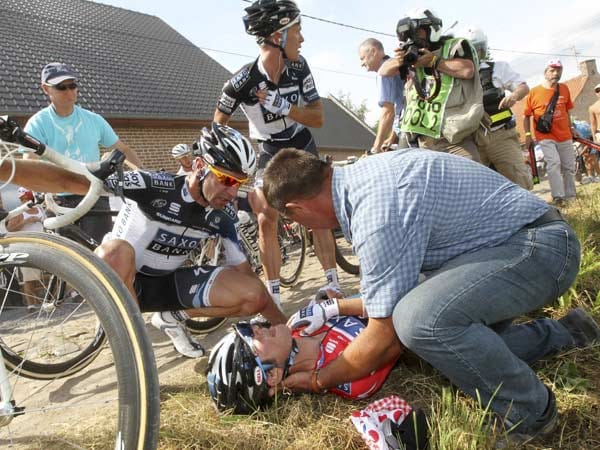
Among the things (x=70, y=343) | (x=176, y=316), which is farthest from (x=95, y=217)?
(x=176, y=316)

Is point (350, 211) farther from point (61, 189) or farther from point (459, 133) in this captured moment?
point (459, 133)

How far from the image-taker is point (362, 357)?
6.44ft

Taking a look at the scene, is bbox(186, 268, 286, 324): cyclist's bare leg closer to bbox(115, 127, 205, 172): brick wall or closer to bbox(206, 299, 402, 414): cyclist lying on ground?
bbox(206, 299, 402, 414): cyclist lying on ground

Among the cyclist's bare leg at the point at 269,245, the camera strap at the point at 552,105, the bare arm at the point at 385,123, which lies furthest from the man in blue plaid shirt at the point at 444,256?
the camera strap at the point at 552,105

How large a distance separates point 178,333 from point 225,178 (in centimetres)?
115

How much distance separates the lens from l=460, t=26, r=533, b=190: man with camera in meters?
4.13

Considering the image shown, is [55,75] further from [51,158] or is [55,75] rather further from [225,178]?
[51,158]

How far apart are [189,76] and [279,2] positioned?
1469 cm

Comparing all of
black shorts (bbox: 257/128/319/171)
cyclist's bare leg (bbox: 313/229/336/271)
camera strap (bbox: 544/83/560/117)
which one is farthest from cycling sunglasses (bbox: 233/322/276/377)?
camera strap (bbox: 544/83/560/117)

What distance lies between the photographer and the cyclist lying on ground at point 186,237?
2674 mm

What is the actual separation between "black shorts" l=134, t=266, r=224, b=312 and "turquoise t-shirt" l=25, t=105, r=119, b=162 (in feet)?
6.08

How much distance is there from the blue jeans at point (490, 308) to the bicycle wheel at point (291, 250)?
2919mm

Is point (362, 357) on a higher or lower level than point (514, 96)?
lower

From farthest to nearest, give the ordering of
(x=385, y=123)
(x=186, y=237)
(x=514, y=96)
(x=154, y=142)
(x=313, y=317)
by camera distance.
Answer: (x=154, y=142)
(x=385, y=123)
(x=514, y=96)
(x=186, y=237)
(x=313, y=317)
